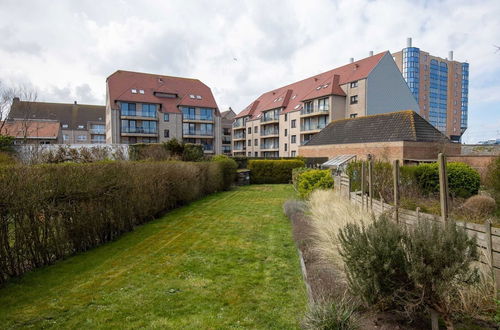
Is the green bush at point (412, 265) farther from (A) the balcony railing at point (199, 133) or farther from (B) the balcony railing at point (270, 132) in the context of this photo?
(B) the balcony railing at point (270, 132)

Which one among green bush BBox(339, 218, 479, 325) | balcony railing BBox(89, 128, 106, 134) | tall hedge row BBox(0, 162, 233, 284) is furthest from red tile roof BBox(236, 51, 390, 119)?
green bush BBox(339, 218, 479, 325)

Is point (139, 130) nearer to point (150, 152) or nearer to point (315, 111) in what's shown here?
point (315, 111)

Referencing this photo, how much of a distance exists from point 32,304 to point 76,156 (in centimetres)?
1387

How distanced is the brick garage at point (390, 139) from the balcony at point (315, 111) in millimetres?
10445

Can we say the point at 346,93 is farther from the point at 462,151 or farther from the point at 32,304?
the point at 32,304

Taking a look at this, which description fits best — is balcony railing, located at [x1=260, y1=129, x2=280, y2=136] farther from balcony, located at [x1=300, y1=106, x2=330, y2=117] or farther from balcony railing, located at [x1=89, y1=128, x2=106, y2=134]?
balcony railing, located at [x1=89, y1=128, x2=106, y2=134]

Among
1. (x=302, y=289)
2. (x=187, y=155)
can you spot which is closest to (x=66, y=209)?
(x=302, y=289)

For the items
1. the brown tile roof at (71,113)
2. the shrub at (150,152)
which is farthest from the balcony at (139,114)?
the shrub at (150,152)

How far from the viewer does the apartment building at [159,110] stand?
4525 centimetres

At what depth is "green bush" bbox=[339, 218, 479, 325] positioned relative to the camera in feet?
9.86

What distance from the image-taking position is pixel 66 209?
625cm

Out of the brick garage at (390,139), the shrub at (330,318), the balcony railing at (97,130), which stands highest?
the balcony railing at (97,130)

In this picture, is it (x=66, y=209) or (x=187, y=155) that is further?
(x=187, y=155)

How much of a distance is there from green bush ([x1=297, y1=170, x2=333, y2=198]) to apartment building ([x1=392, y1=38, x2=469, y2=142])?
110 meters
